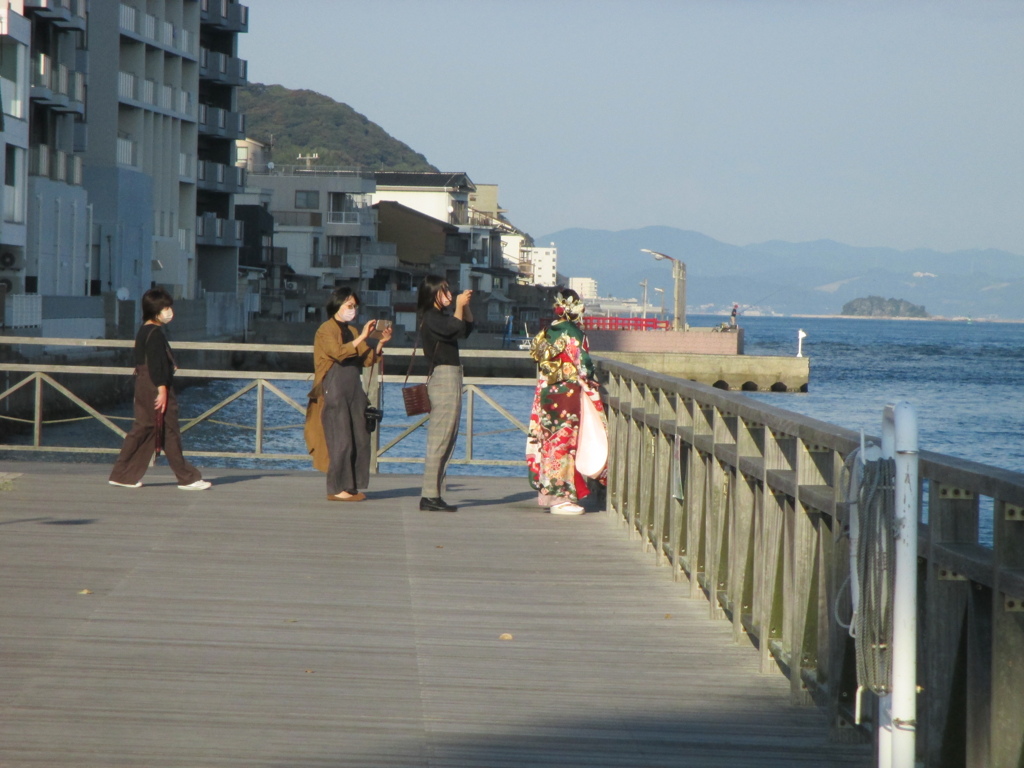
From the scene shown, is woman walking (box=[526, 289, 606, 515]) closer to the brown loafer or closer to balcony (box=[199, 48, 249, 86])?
the brown loafer

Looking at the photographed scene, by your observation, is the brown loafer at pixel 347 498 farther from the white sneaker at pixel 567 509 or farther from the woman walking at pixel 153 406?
the white sneaker at pixel 567 509

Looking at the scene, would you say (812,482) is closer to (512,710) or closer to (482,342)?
(512,710)

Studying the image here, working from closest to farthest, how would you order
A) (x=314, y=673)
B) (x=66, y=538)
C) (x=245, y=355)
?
(x=314, y=673) → (x=66, y=538) → (x=245, y=355)

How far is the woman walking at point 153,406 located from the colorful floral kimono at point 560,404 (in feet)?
8.61

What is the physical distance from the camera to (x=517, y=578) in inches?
272

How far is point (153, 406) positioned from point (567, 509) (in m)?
3.14

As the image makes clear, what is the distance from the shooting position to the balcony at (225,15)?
5638 centimetres

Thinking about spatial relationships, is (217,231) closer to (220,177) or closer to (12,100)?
(220,177)

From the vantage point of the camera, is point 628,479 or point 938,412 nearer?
point 628,479

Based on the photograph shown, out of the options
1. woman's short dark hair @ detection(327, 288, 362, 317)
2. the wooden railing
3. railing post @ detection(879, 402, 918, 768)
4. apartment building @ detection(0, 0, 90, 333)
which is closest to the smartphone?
woman's short dark hair @ detection(327, 288, 362, 317)

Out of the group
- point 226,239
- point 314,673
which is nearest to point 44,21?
point 226,239

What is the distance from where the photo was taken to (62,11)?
35.8 metres

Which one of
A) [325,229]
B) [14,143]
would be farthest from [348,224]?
[14,143]

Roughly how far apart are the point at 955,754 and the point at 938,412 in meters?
47.6
